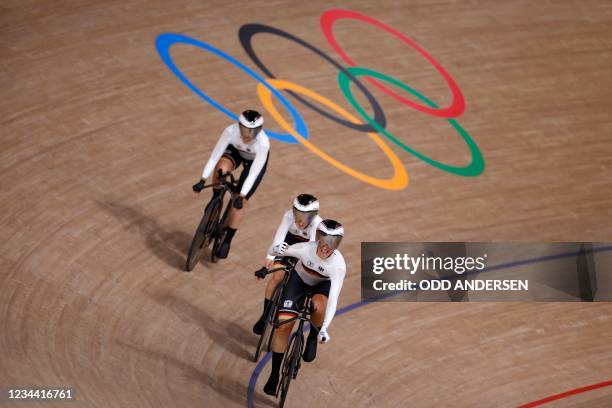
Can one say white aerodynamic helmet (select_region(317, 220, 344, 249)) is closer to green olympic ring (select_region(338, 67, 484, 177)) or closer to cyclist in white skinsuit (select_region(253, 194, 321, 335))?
cyclist in white skinsuit (select_region(253, 194, 321, 335))

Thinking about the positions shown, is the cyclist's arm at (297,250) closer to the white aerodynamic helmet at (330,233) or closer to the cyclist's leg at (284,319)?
the cyclist's leg at (284,319)

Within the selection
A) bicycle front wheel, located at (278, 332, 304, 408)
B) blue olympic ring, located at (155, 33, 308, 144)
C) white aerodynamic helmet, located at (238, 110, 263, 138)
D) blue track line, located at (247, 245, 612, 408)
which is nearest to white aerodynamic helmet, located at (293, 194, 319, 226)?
bicycle front wheel, located at (278, 332, 304, 408)

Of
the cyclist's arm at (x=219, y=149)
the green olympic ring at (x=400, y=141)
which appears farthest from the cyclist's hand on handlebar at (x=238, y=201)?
the green olympic ring at (x=400, y=141)

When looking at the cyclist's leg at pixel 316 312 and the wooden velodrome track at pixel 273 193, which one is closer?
the cyclist's leg at pixel 316 312

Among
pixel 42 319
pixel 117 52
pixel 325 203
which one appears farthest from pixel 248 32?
pixel 42 319

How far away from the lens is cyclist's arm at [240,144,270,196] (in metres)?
6.91

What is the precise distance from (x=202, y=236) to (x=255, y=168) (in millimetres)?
686

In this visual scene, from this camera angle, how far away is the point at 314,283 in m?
5.88

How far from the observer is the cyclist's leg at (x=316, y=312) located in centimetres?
580

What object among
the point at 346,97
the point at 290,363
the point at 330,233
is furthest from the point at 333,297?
the point at 346,97

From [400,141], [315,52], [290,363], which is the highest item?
[315,52]

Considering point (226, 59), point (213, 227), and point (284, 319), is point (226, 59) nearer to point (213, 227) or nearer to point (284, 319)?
point (213, 227)

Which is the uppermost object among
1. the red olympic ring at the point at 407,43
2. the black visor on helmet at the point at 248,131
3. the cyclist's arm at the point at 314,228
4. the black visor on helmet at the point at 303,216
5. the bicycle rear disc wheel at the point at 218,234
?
the red olympic ring at the point at 407,43

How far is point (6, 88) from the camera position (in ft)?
28.2
